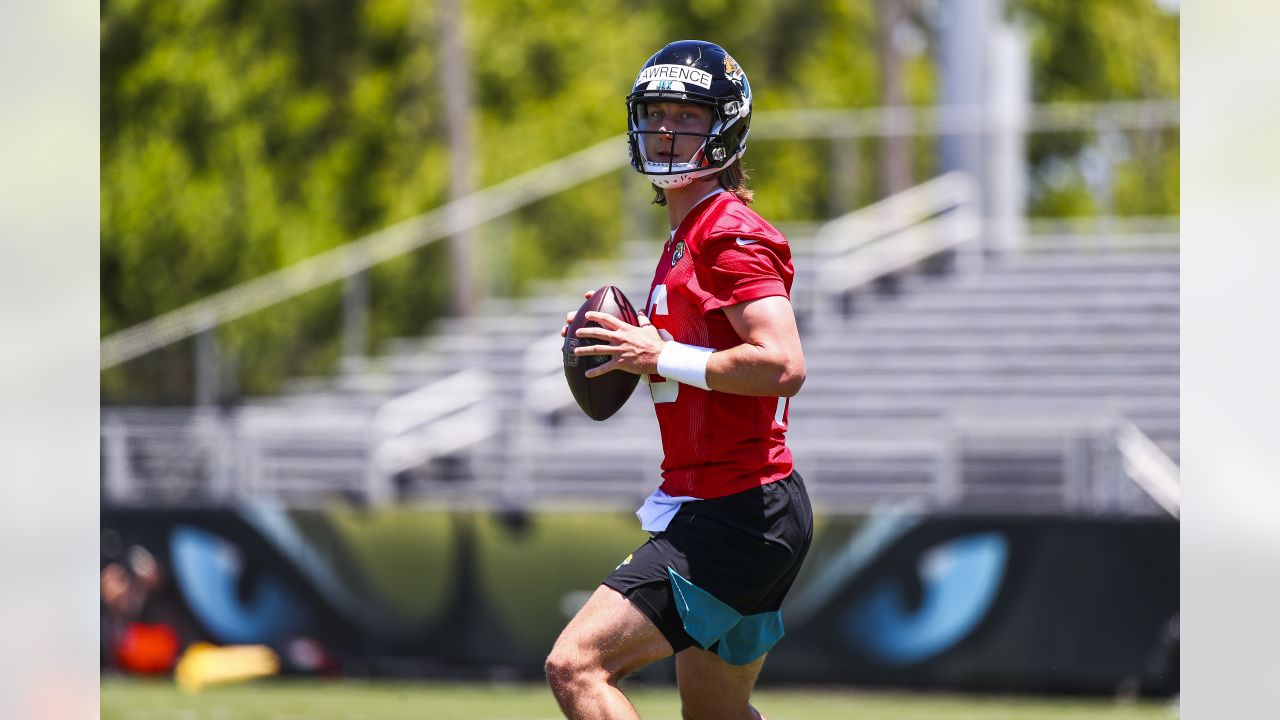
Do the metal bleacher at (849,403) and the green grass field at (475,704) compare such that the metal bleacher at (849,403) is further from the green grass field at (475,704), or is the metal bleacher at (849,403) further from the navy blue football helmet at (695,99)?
the navy blue football helmet at (695,99)

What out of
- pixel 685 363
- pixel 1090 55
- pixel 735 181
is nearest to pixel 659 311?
pixel 685 363

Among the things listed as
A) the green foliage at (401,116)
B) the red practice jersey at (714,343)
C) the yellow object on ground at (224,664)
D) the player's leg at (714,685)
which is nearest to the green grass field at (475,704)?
the yellow object on ground at (224,664)

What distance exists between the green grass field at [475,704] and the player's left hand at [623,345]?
210 inches

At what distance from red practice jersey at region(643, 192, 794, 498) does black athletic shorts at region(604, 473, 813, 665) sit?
6 cm

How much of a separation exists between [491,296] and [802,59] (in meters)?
24.1

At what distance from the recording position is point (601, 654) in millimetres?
4340

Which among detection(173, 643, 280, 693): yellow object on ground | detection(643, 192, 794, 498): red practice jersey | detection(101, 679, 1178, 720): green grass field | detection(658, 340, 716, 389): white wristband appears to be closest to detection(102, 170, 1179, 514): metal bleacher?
detection(173, 643, 280, 693): yellow object on ground

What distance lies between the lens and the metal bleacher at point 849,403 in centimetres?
1338

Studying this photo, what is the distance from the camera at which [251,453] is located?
49.1 feet

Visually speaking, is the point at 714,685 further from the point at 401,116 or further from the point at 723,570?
the point at 401,116

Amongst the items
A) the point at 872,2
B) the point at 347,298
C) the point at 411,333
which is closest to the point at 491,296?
the point at 347,298

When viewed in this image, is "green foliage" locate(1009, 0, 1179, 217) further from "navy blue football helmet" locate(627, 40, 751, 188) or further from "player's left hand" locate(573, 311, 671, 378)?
"player's left hand" locate(573, 311, 671, 378)

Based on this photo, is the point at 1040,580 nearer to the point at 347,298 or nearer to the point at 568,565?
the point at 568,565

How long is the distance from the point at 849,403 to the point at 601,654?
11146 mm
